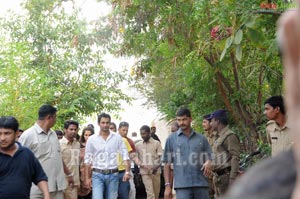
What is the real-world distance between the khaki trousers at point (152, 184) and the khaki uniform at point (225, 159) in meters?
5.03

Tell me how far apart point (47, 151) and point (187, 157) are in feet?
6.61

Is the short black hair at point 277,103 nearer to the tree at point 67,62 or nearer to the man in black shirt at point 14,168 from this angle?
the man in black shirt at point 14,168

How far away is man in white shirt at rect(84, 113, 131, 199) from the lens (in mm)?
11781

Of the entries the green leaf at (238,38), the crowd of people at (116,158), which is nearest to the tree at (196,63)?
the crowd of people at (116,158)

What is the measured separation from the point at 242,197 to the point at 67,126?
11.8m

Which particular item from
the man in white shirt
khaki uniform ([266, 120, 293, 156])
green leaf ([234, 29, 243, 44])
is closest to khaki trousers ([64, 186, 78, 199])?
the man in white shirt

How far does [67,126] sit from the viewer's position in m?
12.6

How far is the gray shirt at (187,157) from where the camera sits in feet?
32.8

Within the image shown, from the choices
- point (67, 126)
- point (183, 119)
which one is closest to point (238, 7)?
point (183, 119)

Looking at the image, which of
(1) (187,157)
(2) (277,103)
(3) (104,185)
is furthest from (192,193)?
(2) (277,103)

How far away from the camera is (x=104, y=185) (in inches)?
466

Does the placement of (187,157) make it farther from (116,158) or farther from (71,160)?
(71,160)

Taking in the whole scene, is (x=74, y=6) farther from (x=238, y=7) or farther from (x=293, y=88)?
(x=293, y=88)

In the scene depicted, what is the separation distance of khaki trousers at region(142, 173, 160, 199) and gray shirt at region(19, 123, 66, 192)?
19.9 ft
